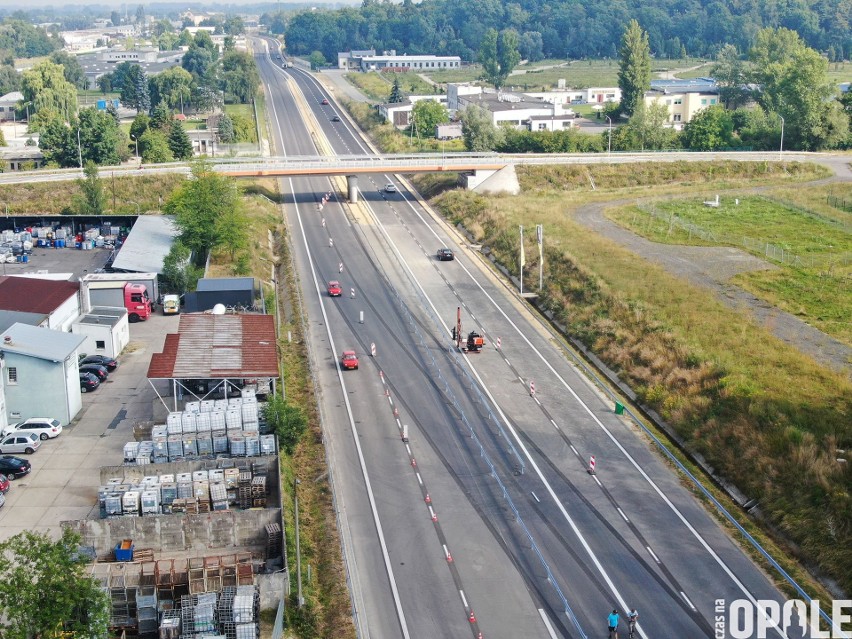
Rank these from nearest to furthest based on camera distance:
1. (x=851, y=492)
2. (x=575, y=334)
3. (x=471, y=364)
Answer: (x=851, y=492), (x=471, y=364), (x=575, y=334)

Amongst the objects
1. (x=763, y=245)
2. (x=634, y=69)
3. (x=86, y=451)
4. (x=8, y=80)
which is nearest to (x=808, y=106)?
(x=634, y=69)

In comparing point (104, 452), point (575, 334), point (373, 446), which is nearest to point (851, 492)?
point (373, 446)

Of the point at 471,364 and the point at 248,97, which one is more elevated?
the point at 248,97

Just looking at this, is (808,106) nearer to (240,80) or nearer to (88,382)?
(240,80)

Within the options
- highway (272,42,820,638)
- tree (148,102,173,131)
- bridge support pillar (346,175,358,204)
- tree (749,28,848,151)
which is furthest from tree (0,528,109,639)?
tree (749,28,848,151)

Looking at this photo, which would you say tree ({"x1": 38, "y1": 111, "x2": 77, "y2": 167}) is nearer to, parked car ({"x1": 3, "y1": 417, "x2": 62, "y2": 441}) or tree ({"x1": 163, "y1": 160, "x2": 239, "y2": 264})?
tree ({"x1": 163, "y1": 160, "x2": 239, "y2": 264})

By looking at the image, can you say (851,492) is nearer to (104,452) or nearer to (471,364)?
(471,364)

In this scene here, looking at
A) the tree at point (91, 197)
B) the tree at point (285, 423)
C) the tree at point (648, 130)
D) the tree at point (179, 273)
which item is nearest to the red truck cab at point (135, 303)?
the tree at point (179, 273)
